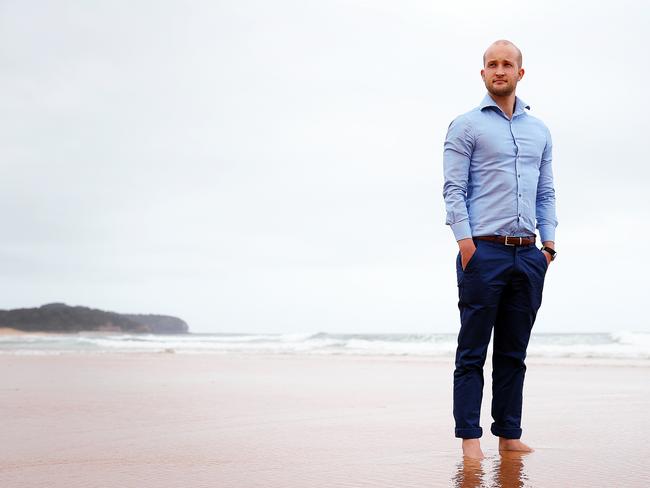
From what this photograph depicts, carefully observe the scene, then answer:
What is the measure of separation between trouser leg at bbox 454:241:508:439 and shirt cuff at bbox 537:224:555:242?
0.32 metres

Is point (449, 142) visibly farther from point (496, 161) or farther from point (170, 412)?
point (170, 412)

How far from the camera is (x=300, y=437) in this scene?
348 centimetres

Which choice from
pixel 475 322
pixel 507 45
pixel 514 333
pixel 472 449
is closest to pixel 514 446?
pixel 472 449

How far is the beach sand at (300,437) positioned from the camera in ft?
8.22

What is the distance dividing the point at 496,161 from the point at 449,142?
8.6 inches

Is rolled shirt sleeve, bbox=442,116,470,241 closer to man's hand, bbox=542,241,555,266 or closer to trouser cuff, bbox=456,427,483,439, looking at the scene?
man's hand, bbox=542,241,555,266

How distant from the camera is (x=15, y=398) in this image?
546 cm

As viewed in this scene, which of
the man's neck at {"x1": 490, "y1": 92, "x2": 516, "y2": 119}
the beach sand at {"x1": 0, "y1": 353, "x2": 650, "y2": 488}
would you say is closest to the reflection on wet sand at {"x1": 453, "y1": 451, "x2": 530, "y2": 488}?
the beach sand at {"x1": 0, "y1": 353, "x2": 650, "y2": 488}

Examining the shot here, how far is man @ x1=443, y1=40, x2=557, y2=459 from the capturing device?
294 cm

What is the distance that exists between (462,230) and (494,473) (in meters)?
0.97

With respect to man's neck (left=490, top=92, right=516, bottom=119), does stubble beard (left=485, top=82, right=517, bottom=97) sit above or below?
above

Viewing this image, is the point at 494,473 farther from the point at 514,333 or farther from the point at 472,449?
the point at 514,333

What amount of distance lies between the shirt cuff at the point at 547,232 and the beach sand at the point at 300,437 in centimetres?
94

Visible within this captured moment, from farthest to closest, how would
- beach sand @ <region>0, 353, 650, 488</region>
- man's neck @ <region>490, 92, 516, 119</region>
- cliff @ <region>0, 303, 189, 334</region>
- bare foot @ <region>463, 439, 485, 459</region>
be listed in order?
cliff @ <region>0, 303, 189, 334</region>
man's neck @ <region>490, 92, 516, 119</region>
bare foot @ <region>463, 439, 485, 459</region>
beach sand @ <region>0, 353, 650, 488</region>
